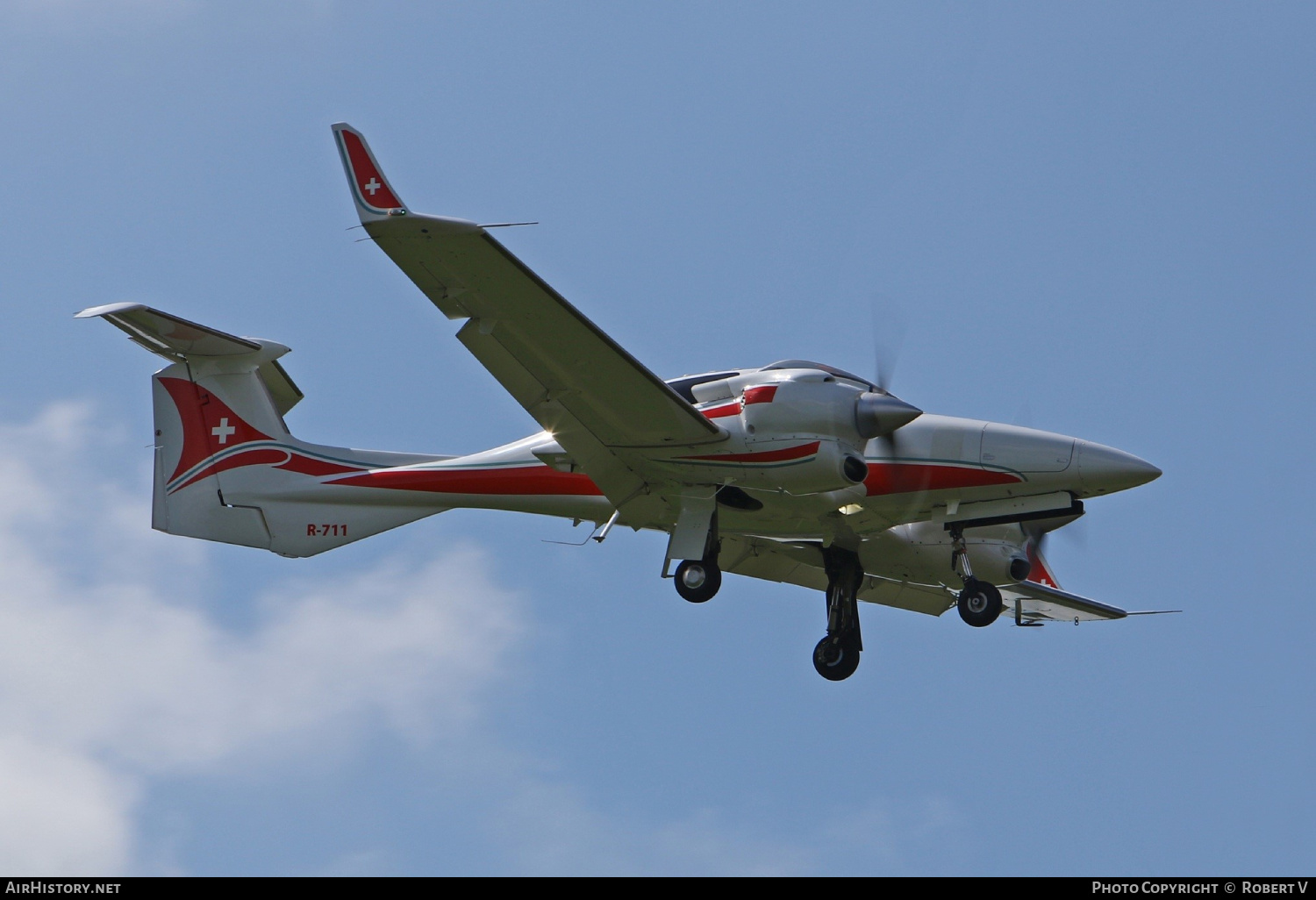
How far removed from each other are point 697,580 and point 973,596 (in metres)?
4.22

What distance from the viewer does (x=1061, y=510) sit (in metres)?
20.8

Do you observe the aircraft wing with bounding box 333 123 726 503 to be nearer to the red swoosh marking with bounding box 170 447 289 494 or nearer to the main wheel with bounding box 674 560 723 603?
the main wheel with bounding box 674 560 723 603

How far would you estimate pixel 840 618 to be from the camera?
23656 millimetres

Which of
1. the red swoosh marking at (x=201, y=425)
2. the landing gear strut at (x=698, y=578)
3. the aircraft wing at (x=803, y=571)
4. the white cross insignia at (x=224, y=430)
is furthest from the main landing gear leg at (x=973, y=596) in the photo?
the white cross insignia at (x=224, y=430)

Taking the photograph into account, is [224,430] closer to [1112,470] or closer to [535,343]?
[535,343]

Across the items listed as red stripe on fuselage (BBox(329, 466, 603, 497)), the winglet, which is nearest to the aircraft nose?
→ red stripe on fuselage (BBox(329, 466, 603, 497))

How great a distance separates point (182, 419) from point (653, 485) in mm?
9407

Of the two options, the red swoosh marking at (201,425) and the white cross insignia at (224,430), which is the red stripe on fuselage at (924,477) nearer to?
the red swoosh marking at (201,425)

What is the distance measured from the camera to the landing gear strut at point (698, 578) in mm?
20688

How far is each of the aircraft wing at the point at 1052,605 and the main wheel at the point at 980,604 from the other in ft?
12.2

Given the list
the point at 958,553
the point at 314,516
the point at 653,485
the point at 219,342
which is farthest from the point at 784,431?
the point at 219,342

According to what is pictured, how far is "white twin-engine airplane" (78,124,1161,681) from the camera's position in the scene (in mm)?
18969

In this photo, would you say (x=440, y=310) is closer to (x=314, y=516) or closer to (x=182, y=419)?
(x=314, y=516)

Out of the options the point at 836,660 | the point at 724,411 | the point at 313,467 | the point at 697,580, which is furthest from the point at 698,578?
the point at 313,467
